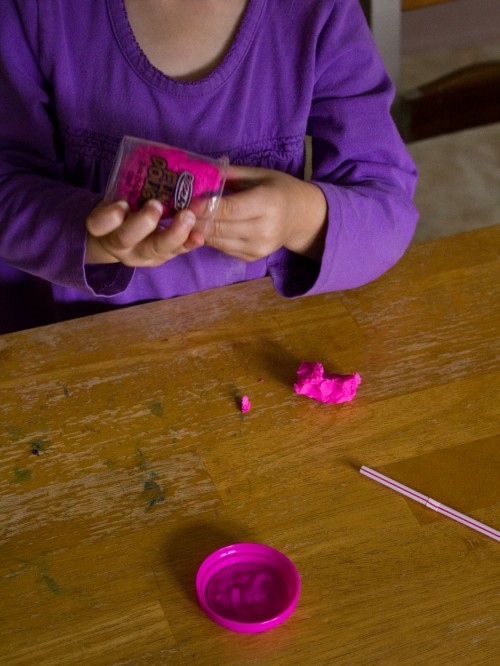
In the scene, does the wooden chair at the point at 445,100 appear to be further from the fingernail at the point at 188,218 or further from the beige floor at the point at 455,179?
the fingernail at the point at 188,218

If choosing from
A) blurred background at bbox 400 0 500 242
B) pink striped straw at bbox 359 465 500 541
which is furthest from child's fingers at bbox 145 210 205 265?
blurred background at bbox 400 0 500 242

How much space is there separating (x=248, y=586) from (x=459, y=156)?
2.18 metres

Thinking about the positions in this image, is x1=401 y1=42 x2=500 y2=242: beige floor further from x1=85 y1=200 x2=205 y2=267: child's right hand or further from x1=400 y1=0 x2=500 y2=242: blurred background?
x1=85 y1=200 x2=205 y2=267: child's right hand

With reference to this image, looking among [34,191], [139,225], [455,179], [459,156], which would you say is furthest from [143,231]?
[459,156]

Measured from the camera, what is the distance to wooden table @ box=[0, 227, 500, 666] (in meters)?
0.58

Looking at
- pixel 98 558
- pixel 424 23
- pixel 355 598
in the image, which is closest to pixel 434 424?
pixel 355 598

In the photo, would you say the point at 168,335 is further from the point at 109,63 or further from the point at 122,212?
the point at 109,63

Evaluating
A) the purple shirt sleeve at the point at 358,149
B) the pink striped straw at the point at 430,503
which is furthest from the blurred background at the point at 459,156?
the pink striped straw at the point at 430,503

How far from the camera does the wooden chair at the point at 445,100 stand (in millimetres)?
1757

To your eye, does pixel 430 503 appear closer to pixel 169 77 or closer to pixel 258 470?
pixel 258 470

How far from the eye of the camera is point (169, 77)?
3.01ft

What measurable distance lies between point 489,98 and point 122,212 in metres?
1.35

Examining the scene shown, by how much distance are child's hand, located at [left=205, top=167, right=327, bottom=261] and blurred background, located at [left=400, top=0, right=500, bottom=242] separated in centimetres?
111

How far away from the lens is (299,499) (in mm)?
661
